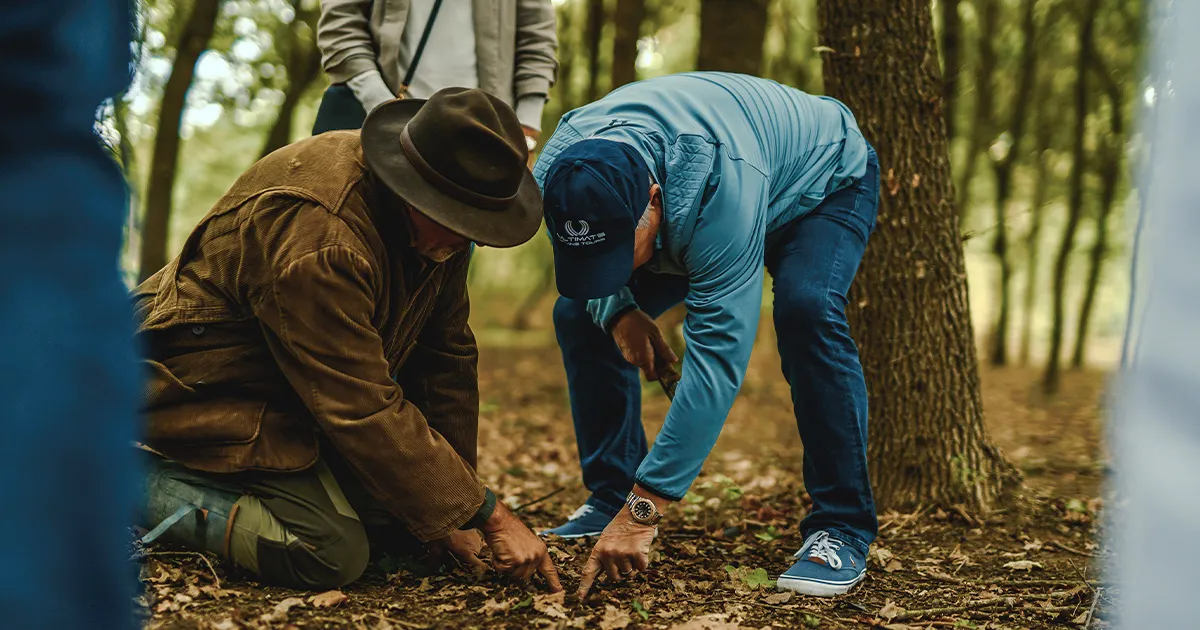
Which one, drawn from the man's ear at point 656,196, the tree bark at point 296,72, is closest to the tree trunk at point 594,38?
the tree bark at point 296,72

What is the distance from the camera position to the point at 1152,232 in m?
1.29

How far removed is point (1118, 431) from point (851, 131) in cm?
235

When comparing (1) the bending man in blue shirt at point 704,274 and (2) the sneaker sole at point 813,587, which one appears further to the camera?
(2) the sneaker sole at point 813,587

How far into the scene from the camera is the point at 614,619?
2.83 meters

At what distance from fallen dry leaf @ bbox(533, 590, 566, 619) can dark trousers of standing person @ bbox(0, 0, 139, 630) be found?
145 cm

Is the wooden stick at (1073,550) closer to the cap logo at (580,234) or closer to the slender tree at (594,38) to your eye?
the cap logo at (580,234)

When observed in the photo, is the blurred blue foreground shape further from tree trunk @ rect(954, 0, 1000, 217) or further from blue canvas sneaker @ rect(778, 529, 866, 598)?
tree trunk @ rect(954, 0, 1000, 217)

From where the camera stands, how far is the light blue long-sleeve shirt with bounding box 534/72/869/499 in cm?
287

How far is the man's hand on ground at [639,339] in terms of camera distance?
11.6ft

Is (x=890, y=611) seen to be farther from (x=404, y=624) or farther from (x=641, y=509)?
(x=404, y=624)

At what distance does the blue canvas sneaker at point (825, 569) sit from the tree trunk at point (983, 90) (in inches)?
383

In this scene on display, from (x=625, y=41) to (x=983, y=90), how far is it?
19.5 feet

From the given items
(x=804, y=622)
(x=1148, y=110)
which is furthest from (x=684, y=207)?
(x=1148, y=110)

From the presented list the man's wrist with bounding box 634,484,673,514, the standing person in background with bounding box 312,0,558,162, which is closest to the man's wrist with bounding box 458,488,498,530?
the man's wrist with bounding box 634,484,673,514
